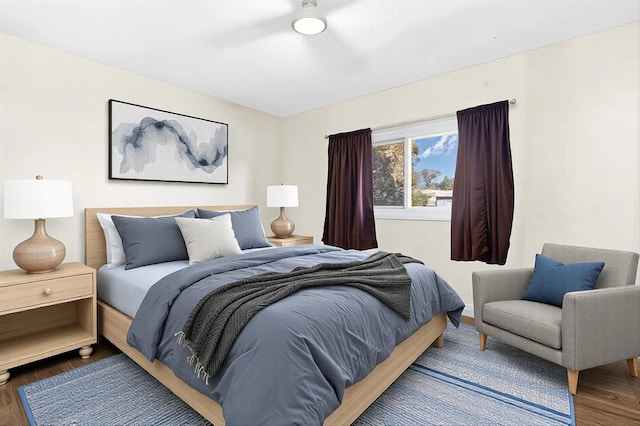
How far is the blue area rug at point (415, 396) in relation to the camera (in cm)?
177

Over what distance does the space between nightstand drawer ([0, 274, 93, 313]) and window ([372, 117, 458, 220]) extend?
2.90 m

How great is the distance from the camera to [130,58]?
2.94 m

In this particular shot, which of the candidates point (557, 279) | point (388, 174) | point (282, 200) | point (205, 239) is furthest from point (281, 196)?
point (557, 279)

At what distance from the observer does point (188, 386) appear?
1.72 metres

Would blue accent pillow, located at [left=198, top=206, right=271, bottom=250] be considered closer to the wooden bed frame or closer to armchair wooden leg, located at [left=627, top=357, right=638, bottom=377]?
the wooden bed frame

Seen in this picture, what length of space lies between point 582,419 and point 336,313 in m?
1.41

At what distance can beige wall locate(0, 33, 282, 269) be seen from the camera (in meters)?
2.56

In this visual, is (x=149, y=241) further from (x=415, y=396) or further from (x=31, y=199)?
(x=415, y=396)

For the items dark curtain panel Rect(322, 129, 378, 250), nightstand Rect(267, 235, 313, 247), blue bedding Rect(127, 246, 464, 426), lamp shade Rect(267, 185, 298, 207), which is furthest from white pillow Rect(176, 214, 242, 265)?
dark curtain panel Rect(322, 129, 378, 250)

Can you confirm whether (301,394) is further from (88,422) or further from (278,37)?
(278,37)

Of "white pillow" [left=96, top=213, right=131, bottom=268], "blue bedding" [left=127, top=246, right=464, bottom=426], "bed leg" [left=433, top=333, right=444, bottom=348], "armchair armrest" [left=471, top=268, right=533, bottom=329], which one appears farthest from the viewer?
"white pillow" [left=96, top=213, right=131, bottom=268]

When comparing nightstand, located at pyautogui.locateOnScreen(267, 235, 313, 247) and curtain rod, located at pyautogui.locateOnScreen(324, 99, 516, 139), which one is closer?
curtain rod, located at pyautogui.locateOnScreen(324, 99, 516, 139)

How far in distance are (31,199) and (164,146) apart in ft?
4.56

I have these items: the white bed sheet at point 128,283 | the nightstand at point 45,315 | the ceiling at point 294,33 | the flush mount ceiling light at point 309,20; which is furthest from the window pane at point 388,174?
the nightstand at point 45,315
